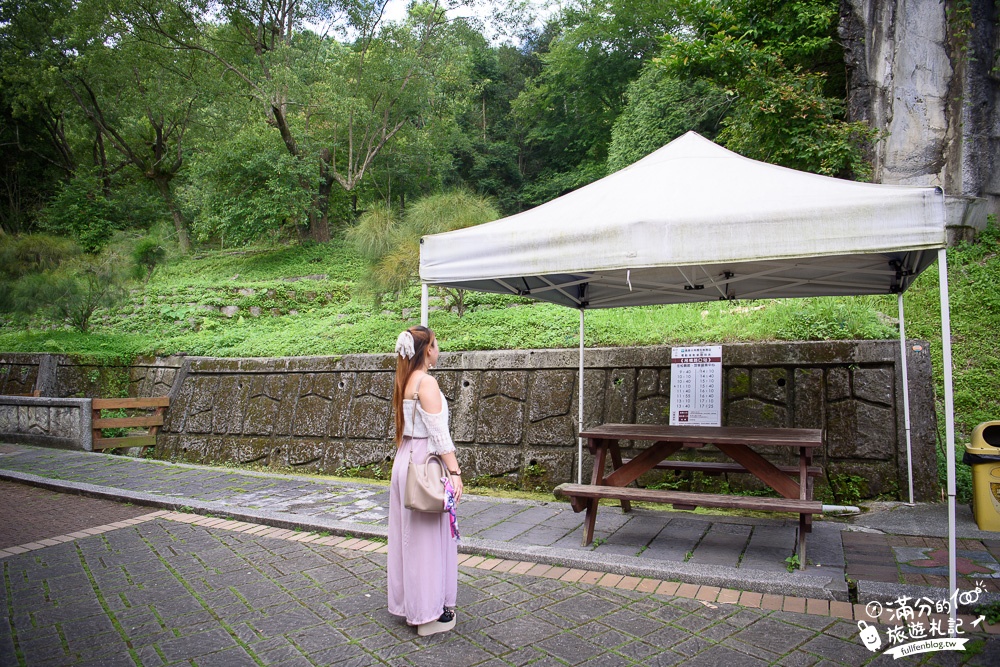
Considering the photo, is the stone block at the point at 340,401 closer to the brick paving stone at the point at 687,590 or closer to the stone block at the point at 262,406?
the stone block at the point at 262,406

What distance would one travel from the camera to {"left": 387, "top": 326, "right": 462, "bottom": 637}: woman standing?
353cm

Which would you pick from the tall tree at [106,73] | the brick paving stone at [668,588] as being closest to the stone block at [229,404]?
the brick paving stone at [668,588]

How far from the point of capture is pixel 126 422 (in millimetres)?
10148

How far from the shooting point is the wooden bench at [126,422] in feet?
33.2

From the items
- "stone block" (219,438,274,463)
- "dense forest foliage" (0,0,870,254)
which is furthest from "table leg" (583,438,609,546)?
"dense forest foliage" (0,0,870,254)

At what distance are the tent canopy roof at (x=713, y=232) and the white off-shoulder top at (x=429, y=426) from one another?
52.8 inches

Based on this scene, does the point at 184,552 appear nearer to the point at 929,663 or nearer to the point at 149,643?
the point at 149,643

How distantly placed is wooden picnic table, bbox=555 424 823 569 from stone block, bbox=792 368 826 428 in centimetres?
68

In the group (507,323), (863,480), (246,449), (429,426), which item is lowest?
(246,449)

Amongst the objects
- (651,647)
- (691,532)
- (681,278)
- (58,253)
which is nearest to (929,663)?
(651,647)

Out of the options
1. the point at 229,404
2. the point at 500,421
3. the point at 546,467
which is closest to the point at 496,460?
the point at 500,421

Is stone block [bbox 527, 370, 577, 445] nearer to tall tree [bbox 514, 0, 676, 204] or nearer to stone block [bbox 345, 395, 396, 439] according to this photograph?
stone block [bbox 345, 395, 396, 439]

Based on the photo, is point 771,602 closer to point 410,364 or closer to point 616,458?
point 616,458

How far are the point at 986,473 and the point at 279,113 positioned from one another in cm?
2142
